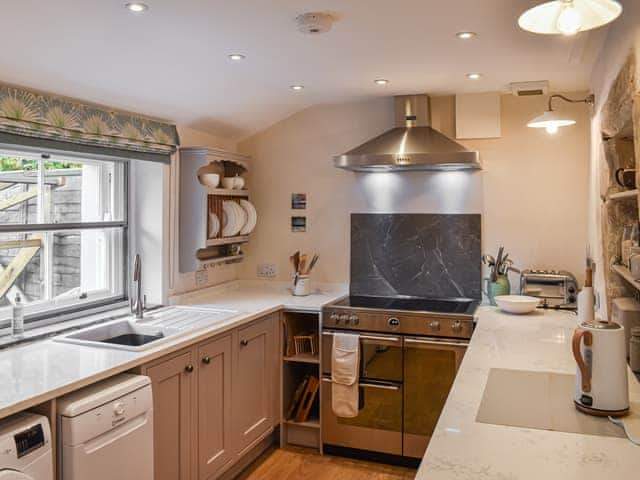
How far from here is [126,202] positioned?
3.42m

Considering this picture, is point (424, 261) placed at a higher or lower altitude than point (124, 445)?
higher

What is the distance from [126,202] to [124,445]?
5.50 ft

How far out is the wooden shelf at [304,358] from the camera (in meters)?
3.55

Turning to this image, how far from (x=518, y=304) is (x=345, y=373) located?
107cm

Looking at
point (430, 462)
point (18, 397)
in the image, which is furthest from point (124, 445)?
point (430, 462)

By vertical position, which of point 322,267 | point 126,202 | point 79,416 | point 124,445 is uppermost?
point 126,202

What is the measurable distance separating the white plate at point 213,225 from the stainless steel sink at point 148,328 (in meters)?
0.59

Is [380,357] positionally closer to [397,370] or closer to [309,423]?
[397,370]

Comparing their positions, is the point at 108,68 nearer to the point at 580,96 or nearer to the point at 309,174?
the point at 309,174

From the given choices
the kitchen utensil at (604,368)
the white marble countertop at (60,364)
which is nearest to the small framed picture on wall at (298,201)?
the white marble countertop at (60,364)

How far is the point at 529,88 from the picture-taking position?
3412 millimetres

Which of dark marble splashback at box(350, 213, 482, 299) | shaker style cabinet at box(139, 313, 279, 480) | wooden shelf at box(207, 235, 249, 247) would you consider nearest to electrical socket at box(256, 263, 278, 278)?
wooden shelf at box(207, 235, 249, 247)

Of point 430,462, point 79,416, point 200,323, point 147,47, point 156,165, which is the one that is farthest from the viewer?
point 156,165

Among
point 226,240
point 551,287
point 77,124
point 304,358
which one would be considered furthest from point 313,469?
point 77,124
